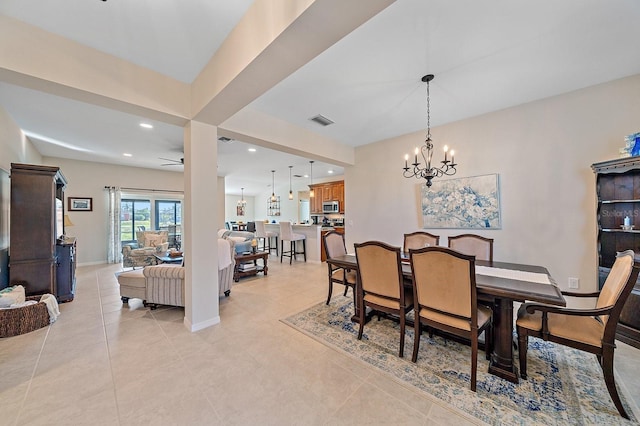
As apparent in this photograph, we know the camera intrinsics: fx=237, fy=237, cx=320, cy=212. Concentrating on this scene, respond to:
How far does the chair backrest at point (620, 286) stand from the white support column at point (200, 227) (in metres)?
3.39

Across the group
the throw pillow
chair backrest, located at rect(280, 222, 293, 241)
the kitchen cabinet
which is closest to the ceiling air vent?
chair backrest, located at rect(280, 222, 293, 241)

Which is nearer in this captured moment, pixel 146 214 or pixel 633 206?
pixel 633 206

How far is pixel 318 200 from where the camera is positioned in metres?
8.79

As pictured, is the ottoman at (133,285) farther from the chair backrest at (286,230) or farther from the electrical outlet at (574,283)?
the electrical outlet at (574,283)

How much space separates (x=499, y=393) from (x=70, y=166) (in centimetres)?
902

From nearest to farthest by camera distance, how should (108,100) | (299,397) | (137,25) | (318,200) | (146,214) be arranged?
(299,397), (137,25), (108,100), (146,214), (318,200)

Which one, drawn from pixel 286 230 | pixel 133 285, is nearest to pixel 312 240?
pixel 286 230

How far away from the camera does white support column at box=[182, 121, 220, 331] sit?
2.64 meters

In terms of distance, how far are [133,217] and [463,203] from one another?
8.83m

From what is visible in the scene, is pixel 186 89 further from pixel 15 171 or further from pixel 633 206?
pixel 633 206

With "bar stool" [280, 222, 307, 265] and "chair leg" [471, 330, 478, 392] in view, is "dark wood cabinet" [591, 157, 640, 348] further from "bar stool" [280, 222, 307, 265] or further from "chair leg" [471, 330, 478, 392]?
"bar stool" [280, 222, 307, 265]

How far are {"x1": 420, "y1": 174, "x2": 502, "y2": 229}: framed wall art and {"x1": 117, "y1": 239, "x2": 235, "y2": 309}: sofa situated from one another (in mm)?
3408

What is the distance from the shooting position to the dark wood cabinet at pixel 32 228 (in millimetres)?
3033

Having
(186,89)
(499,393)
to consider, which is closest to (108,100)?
(186,89)
